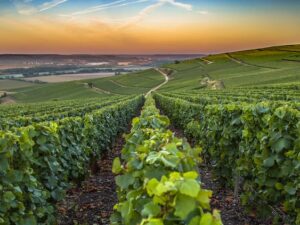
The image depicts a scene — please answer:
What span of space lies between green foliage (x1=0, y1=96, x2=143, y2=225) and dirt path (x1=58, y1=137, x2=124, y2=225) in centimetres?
45

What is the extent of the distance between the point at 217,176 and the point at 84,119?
3741mm

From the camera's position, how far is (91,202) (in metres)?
8.64

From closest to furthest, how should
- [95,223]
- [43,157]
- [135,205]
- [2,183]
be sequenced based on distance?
[135,205] → [2,183] → [43,157] → [95,223]

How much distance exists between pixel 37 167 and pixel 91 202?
2.74m

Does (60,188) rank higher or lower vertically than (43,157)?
lower

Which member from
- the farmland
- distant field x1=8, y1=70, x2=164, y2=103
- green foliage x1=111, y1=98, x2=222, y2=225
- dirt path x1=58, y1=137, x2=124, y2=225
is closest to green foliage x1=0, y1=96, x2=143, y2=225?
the farmland

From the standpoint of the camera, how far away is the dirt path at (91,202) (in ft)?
24.6

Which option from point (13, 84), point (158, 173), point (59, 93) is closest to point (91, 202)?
point (158, 173)

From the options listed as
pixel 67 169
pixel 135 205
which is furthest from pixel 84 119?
pixel 135 205

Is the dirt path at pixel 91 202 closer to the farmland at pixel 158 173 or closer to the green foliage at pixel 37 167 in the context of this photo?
the farmland at pixel 158 173

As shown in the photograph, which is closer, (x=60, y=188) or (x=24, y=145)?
(x=24, y=145)

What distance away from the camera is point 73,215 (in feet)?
25.5

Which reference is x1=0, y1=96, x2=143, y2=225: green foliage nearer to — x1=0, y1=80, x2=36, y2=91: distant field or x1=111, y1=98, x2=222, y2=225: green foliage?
x1=111, y1=98, x2=222, y2=225: green foliage

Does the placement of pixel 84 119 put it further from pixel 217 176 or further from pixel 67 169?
pixel 217 176
